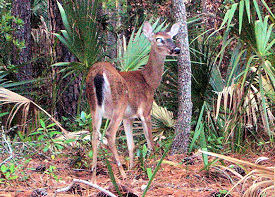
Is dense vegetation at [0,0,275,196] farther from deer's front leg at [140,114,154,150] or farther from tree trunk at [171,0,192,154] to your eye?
deer's front leg at [140,114,154,150]

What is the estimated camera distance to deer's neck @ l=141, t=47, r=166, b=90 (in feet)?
18.3

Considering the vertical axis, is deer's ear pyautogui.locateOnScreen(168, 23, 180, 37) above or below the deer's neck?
above

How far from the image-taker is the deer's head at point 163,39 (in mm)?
5453

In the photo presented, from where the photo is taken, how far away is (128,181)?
425cm

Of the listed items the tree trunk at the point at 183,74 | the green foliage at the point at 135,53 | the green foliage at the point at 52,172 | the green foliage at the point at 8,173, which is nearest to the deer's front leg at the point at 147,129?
the tree trunk at the point at 183,74

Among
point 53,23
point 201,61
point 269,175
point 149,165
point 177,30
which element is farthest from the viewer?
point 53,23

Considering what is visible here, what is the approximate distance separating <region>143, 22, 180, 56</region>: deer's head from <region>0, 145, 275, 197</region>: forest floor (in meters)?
1.49

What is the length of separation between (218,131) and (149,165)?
84.8 inches

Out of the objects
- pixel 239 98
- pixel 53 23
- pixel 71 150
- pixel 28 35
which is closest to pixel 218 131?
pixel 239 98

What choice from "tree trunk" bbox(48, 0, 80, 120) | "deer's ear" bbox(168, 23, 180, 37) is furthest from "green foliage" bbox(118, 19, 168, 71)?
"tree trunk" bbox(48, 0, 80, 120)

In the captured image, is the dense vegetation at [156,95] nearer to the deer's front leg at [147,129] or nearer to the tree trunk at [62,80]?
the tree trunk at [62,80]

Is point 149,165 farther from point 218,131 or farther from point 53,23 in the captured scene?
point 53,23

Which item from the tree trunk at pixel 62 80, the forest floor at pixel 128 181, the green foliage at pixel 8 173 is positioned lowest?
the forest floor at pixel 128 181

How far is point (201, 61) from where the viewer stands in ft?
20.9
